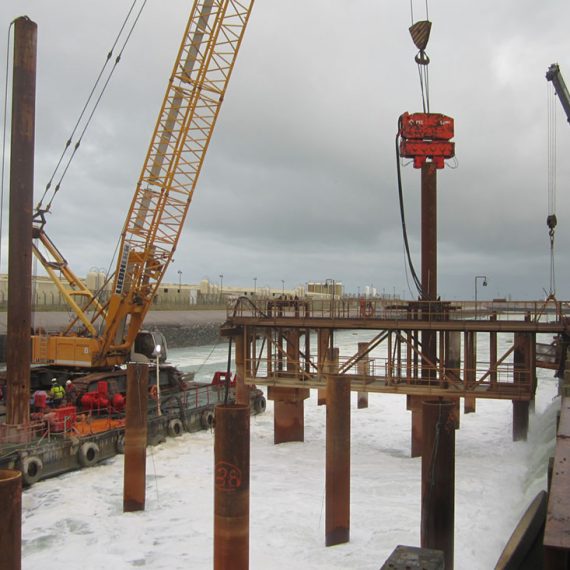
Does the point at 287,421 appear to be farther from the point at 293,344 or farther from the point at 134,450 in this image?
the point at 134,450

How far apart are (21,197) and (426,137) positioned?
52.6 feet

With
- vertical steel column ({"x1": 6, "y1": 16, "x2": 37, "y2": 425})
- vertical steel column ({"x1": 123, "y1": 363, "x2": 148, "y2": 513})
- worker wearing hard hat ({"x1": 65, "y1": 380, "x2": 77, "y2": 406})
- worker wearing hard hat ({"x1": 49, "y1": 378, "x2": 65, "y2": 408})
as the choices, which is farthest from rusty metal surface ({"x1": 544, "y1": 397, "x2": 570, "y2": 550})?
worker wearing hard hat ({"x1": 49, "y1": 378, "x2": 65, "y2": 408})

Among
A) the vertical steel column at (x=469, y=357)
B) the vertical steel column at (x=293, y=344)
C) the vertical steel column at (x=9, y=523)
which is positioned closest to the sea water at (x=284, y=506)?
the vertical steel column at (x=469, y=357)

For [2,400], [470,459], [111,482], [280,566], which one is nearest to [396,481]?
[470,459]

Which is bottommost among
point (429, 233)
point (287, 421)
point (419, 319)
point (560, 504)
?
point (287, 421)

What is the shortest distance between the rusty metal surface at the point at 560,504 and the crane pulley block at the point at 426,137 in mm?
17426

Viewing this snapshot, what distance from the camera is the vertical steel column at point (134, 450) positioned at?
55.5ft

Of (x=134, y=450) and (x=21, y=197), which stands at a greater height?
(x=21, y=197)

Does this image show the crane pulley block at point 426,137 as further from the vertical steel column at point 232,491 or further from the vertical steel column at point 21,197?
the vertical steel column at point 232,491

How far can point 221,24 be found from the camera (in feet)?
92.6

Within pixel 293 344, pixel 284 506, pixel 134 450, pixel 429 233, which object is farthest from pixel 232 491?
pixel 429 233

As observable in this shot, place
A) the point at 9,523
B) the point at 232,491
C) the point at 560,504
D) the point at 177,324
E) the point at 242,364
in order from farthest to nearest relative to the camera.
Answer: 1. the point at 177,324
2. the point at 242,364
3. the point at 232,491
4. the point at 9,523
5. the point at 560,504

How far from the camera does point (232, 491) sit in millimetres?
10766

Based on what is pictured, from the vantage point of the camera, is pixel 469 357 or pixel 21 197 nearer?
pixel 21 197
